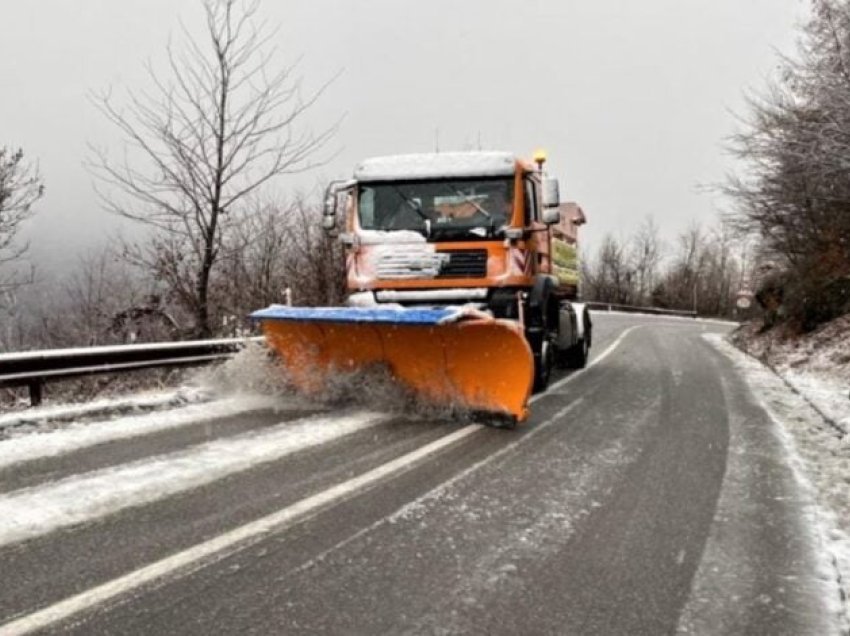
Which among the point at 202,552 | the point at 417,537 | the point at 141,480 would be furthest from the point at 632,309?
the point at 202,552

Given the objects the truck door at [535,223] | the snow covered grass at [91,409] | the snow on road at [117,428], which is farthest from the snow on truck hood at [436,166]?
the snow covered grass at [91,409]

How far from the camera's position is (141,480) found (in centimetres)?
516

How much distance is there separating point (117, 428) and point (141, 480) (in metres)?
2.09

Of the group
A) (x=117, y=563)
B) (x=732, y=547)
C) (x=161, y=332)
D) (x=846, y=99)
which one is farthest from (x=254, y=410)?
(x=846, y=99)

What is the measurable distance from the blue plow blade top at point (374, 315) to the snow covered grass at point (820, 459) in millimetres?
3154

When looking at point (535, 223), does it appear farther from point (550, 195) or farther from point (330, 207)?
point (330, 207)

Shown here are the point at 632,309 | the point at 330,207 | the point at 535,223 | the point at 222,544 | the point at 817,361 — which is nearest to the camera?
the point at 222,544

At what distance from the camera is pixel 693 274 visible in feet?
276

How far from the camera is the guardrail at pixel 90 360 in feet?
25.8

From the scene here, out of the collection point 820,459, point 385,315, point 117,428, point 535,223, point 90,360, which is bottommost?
point 820,459

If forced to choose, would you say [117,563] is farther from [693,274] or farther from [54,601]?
[693,274]

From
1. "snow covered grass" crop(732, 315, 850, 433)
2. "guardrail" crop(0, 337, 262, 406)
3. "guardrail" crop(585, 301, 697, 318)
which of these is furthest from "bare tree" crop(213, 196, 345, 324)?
"guardrail" crop(585, 301, 697, 318)

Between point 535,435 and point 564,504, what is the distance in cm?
214

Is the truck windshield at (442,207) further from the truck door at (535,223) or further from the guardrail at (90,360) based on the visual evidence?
the guardrail at (90,360)
